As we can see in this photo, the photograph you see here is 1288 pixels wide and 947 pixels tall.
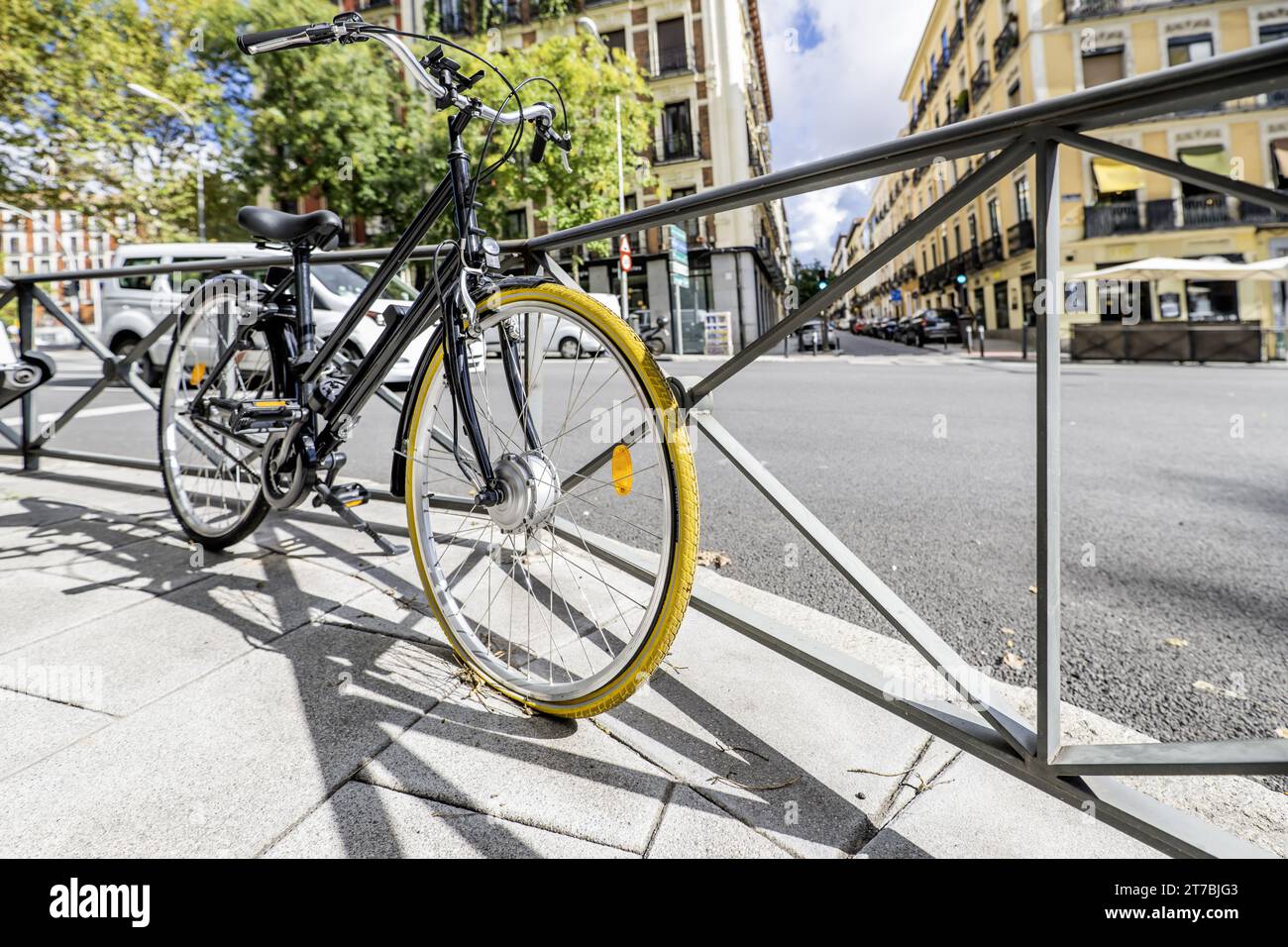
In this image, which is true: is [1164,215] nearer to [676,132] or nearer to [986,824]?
[676,132]

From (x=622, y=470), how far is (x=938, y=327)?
29754 millimetres

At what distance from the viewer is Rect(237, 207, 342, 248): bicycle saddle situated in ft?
7.71

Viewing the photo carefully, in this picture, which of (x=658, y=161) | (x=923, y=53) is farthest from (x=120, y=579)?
(x=923, y=53)

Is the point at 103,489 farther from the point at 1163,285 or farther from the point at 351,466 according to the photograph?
the point at 1163,285

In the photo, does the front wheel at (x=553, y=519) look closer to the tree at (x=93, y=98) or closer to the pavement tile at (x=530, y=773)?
the pavement tile at (x=530, y=773)

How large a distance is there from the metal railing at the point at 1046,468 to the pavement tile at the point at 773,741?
0.13 meters

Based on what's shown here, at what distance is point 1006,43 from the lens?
27641 millimetres

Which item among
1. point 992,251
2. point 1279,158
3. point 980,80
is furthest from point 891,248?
point 980,80

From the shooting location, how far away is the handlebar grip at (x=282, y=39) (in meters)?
1.73

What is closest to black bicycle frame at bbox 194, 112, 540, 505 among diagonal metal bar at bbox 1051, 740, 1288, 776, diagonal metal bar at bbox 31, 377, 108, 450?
diagonal metal bar at bbox 1051, 740, 1288, 776

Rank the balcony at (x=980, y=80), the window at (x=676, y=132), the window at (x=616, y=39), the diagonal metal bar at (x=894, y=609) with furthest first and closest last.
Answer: the balcony at (x=980, y=80), the window at (x=616, y=39), the window at (x=676, y=132), the diagonal metal bar at (x=894, y=609)

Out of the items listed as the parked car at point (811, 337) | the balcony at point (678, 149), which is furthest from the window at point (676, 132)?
the parked car at point (811, 337)

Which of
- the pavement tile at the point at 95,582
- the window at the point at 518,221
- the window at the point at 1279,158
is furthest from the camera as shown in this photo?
the window at the point at 518,221
